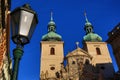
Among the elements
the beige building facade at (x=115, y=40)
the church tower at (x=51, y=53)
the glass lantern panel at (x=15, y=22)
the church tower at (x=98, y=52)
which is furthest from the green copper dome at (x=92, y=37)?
the glass lantern panel at (x=15, y=22)

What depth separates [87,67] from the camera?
38.8 metres

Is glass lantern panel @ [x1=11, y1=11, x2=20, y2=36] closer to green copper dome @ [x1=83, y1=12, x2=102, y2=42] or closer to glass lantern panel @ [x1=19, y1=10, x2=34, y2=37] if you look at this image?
glass lantern panel @ [x1=19, y1=10, x2=34, y2=37]

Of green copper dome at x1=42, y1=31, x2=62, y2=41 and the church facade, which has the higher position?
green copper dome at x1=42, y1=31, x2=62, y2=41

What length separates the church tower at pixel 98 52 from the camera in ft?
144

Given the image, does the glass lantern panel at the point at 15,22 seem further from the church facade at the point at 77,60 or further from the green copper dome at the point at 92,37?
the green copper dome at the point at 92,37

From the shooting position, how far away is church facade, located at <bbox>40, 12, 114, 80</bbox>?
3675 cm

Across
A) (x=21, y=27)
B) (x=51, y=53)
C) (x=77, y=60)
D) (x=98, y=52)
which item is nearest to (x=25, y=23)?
(x=21, y=27)

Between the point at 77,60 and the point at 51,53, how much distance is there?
7.63 meters

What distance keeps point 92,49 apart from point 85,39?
3.59m

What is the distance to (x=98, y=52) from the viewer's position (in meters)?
46.5

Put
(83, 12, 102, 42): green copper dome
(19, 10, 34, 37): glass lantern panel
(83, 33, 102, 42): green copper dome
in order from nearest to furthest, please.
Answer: (19, 10, 34, 37): glass lantern panel, (83, 33, 102, 42): green copper dome, (83, 12, 102, 42): green copper dome

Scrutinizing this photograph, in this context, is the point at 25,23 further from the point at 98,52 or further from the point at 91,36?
the point at 91,36

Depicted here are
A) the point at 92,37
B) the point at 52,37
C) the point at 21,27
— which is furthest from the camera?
the point at 92,37

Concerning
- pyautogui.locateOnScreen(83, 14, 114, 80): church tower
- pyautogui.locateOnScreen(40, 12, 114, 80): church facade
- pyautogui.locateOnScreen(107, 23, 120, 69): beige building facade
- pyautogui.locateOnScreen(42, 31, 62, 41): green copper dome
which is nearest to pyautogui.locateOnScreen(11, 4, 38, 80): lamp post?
pyautogui.locateOnScreen(107, 23, 120, 69): beige building facade
